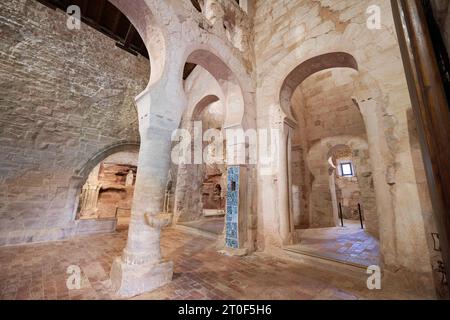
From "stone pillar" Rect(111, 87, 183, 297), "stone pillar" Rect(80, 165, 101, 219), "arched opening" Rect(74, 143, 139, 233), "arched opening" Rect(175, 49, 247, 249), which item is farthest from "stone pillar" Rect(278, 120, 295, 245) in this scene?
"stone pillar" Rect(80, 165, 101, 219)

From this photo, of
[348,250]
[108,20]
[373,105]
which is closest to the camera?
[373,105]

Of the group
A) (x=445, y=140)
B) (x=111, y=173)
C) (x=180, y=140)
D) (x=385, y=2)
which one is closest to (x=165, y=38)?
(x=445, y=140)

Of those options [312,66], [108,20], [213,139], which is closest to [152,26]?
[312,66]

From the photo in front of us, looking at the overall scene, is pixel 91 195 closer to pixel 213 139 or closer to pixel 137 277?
pixel 213 139

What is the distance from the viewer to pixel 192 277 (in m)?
2.98

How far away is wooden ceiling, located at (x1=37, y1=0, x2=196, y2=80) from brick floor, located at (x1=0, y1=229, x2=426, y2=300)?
8.20 metres

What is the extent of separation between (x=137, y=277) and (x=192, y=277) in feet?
2.91

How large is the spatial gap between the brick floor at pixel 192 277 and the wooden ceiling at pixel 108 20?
8.20 metres

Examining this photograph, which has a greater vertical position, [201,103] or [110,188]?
[201,103]

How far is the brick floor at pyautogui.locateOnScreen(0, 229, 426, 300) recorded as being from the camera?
2441mm

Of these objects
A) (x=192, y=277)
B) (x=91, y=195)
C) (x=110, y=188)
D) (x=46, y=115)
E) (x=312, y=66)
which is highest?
(x=312, y=66)

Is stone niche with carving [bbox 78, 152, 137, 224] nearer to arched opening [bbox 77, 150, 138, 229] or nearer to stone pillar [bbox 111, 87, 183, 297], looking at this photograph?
arched opening [bbox 77, 150, 138, 229]

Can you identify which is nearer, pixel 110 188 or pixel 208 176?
pixel 110 188

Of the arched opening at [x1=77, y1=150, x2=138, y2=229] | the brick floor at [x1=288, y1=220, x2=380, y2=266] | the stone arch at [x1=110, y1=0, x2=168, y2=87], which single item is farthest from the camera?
the arched opening at [x1=77, y1=150, x2=138, y2=229]
